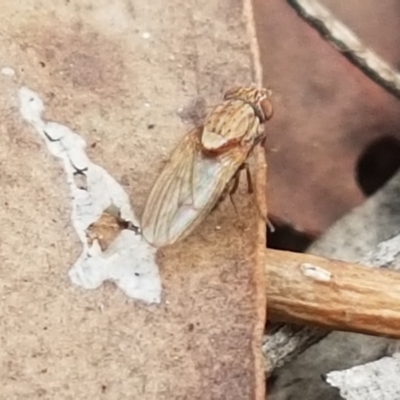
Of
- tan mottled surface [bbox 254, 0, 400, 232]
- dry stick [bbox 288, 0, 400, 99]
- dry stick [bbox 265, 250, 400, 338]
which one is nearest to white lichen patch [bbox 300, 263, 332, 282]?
dry stick [bbox 265, 250, 400, 338]

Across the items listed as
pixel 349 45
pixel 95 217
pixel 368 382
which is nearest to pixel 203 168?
pixel 95 217

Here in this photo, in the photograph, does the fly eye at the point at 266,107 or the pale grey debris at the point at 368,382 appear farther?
the fly eye at the point at 266,107

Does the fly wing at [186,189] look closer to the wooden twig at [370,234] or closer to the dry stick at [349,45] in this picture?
the wooden twig at [370,234]

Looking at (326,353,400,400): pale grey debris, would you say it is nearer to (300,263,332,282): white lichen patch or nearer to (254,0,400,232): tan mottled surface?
(300,263,332,282): white lichen patch

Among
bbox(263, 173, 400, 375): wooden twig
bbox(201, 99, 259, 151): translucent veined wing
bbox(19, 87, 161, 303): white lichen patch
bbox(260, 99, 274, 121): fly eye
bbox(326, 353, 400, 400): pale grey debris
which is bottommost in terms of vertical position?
bbox(326, 353, 400, 400): pale grey debris

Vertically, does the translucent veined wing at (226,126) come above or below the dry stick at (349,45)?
below

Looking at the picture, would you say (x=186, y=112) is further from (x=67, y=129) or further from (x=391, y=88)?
(x=391, y=88)

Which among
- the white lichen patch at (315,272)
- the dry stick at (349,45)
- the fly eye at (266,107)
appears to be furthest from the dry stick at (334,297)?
the dry stick at (349,45)
